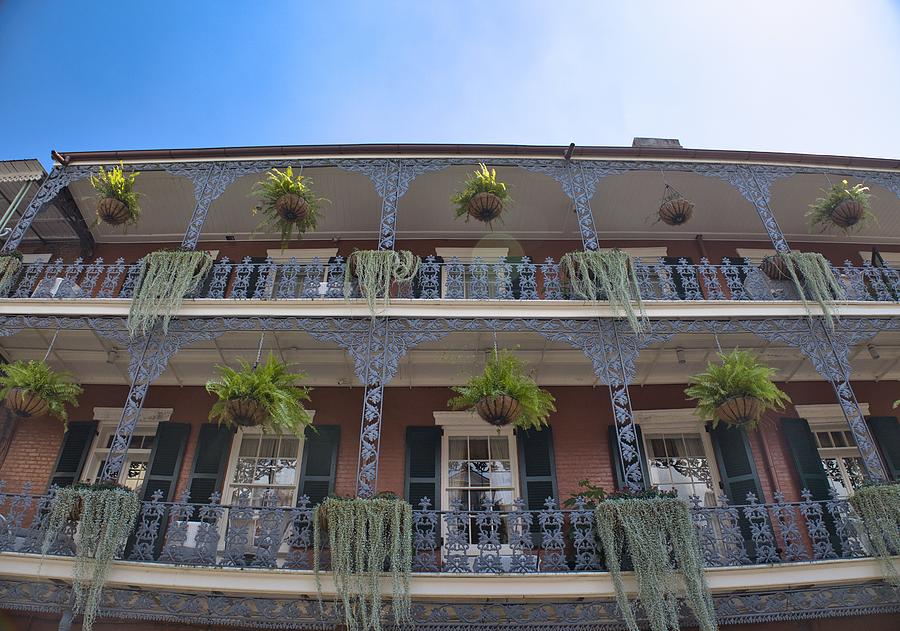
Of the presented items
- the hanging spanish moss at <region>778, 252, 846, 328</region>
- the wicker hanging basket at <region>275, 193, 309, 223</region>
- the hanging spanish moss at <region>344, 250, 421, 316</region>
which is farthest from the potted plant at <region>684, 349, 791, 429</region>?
the wicker hanging basket at <region>275, 193, 309, 223</region>

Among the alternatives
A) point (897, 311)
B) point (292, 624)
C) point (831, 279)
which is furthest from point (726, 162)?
point (292, 624)

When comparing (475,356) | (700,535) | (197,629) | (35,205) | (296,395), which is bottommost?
(197,629)

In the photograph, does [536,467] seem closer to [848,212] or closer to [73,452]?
[848,212]

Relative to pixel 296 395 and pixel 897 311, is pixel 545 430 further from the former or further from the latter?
pixel 897 311

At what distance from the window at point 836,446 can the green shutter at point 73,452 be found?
11230mm

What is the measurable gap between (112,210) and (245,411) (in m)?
4.39

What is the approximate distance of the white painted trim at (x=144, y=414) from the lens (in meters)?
9.05

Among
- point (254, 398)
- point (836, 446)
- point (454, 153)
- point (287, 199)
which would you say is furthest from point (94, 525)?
point (836, 446)

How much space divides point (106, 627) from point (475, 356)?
5960mm

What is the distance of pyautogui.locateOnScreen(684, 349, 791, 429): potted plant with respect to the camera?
683 centimetres

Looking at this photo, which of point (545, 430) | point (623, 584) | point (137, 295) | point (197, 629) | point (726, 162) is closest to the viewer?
point (623, 584)

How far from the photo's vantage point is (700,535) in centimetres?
621

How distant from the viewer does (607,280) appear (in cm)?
766

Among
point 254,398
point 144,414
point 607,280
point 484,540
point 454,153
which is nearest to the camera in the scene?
point 484,540
